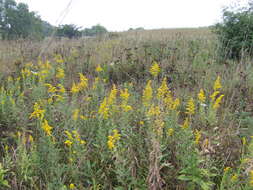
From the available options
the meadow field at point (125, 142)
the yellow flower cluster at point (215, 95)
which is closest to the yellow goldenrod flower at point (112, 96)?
the meadow field at point (125, 142)

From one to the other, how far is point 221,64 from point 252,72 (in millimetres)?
1099

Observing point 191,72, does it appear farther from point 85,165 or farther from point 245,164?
point 85,165

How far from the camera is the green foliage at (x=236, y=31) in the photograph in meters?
5.19

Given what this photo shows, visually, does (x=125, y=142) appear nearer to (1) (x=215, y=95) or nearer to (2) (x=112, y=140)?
(2) (x=112, y=140)

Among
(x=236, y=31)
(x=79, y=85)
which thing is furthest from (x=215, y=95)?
(x=236, y=31)

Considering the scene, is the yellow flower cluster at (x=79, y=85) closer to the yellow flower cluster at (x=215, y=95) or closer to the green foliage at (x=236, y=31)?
the yellow flower cluster at (x=215, y=95)

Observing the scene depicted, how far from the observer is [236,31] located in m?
A: 5.45

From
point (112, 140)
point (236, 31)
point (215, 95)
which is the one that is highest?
point (236, 31)

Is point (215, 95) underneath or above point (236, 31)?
underneath

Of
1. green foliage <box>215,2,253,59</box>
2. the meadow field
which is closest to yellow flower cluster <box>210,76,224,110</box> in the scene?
the meadow field

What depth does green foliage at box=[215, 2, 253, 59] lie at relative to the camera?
5191 mm

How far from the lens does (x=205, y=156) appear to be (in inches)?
72.1

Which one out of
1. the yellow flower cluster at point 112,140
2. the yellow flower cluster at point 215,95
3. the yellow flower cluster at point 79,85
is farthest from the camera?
the yellow flower cluster at point 79,85

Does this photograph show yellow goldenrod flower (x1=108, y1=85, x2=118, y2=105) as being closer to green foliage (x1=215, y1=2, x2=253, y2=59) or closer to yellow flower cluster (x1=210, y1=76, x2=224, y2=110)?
yellow flower cluster (x1=210, y1=76, x2=224, y2=110)
